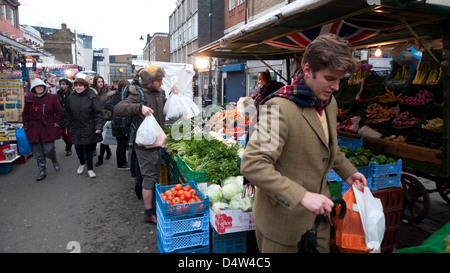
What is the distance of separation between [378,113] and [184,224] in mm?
4400

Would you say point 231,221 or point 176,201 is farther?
point 176,201

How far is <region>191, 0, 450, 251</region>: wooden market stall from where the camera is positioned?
10.5ft

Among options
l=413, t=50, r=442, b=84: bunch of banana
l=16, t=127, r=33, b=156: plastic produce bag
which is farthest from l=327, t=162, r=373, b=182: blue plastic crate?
l=16, t=127, r=33, b=156: plastic produce bag

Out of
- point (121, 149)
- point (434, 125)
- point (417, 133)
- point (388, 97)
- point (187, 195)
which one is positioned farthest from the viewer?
point (121, 149)

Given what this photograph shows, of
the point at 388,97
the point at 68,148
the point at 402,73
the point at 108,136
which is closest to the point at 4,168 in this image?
the point at 68,148

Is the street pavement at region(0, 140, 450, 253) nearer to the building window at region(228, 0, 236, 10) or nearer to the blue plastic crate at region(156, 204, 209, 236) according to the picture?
the blue plastic crate at region(156, 204, 209, 236)

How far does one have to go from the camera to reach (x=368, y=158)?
4.22 metres

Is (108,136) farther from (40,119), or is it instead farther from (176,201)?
(176,201)

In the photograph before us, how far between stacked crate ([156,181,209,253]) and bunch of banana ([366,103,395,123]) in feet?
12.8

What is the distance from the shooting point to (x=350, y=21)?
4.02m

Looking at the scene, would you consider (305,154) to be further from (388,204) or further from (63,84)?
(63,84)

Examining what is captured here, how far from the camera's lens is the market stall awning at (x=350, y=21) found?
9.62 ft

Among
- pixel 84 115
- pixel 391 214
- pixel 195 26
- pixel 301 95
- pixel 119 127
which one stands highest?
pixel 195 26

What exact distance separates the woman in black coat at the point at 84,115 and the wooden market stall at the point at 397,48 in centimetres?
276
